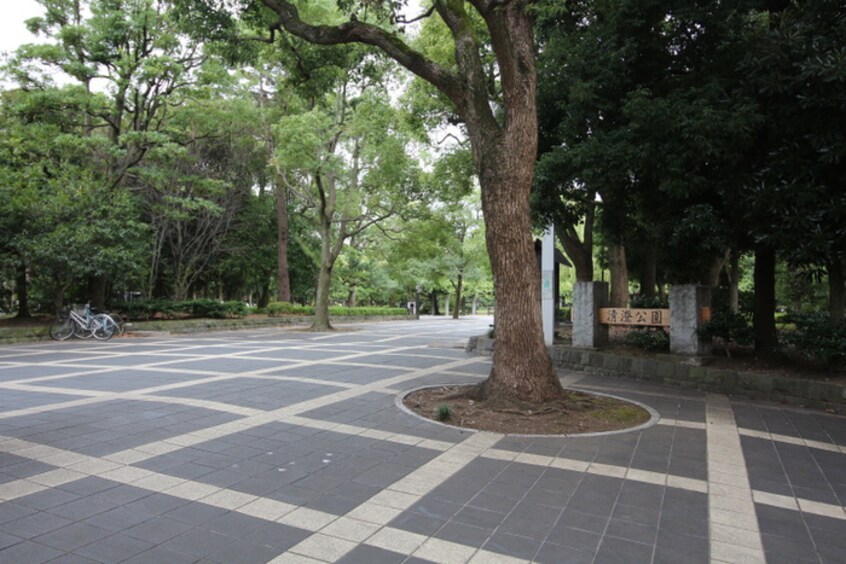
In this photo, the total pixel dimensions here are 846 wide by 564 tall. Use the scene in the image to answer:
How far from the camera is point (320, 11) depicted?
1520 centimetres

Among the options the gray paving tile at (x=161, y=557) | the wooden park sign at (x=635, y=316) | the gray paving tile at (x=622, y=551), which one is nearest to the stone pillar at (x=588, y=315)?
the wooden park sign at (x=635, y=316)

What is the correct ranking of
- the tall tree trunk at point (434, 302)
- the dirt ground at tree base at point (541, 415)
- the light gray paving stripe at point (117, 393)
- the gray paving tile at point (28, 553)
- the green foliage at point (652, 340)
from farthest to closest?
the tall tree trunk at point (434, 302) < the green foliage at point (652, 340) < the light gray paving stripe at point (117, 393) < the dirt ground at tree base at point (541, 415) < the gray paving tile at point (28, 553)

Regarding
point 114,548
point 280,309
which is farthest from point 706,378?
point 280,309

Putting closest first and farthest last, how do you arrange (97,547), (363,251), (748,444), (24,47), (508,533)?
(97,547), (508,533), (748,444), (24,47), (363,251)

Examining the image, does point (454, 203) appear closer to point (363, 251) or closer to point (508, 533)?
point (363, 251)

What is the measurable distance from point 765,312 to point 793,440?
3976 mm

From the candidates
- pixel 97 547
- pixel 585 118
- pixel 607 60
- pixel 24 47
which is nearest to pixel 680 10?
pixel 607 60

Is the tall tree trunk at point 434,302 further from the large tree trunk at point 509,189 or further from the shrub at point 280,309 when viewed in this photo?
the large tree trunk at point 509,189

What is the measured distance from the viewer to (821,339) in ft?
24.0

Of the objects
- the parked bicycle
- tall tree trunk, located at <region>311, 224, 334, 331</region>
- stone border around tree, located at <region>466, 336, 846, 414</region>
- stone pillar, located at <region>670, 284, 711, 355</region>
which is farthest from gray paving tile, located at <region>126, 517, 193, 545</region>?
tall tree trunk, located at <region>311, 224, 334, 331</region>

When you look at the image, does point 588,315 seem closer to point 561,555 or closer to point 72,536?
point 561,555

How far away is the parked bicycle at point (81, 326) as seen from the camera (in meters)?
14.3

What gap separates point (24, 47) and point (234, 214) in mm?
8910

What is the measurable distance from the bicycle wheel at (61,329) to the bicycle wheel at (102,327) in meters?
0.60
